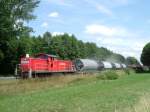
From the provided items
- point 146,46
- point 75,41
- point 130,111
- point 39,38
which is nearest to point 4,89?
point 130,111

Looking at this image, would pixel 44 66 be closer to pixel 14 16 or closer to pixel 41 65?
pixel 41 65

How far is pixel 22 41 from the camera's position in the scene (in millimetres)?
72875

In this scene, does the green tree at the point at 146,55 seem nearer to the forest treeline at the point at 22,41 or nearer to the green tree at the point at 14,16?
the forest treeline at the point at 22,41

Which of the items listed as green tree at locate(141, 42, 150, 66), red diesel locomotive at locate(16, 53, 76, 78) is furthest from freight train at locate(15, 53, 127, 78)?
green tree at locate(141, 42, 150, 66)

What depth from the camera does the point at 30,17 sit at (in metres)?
49.4

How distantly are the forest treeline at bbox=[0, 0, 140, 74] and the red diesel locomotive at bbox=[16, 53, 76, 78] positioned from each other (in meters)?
3.67

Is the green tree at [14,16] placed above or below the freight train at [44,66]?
above

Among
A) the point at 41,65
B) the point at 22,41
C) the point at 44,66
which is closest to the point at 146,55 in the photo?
the point at 22,41

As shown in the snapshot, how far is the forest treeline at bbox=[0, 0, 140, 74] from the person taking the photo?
4516cm

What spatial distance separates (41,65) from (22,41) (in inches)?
1020

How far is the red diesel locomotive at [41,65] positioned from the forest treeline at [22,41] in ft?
12.1

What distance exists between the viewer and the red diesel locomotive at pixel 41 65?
149 feet

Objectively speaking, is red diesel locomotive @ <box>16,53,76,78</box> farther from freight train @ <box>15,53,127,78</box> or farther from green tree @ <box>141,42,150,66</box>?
green tree @ <box>141,42,150,66</box>

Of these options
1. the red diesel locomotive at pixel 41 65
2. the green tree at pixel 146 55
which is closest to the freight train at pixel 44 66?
the red diesel locomotive at pixel 41 65
